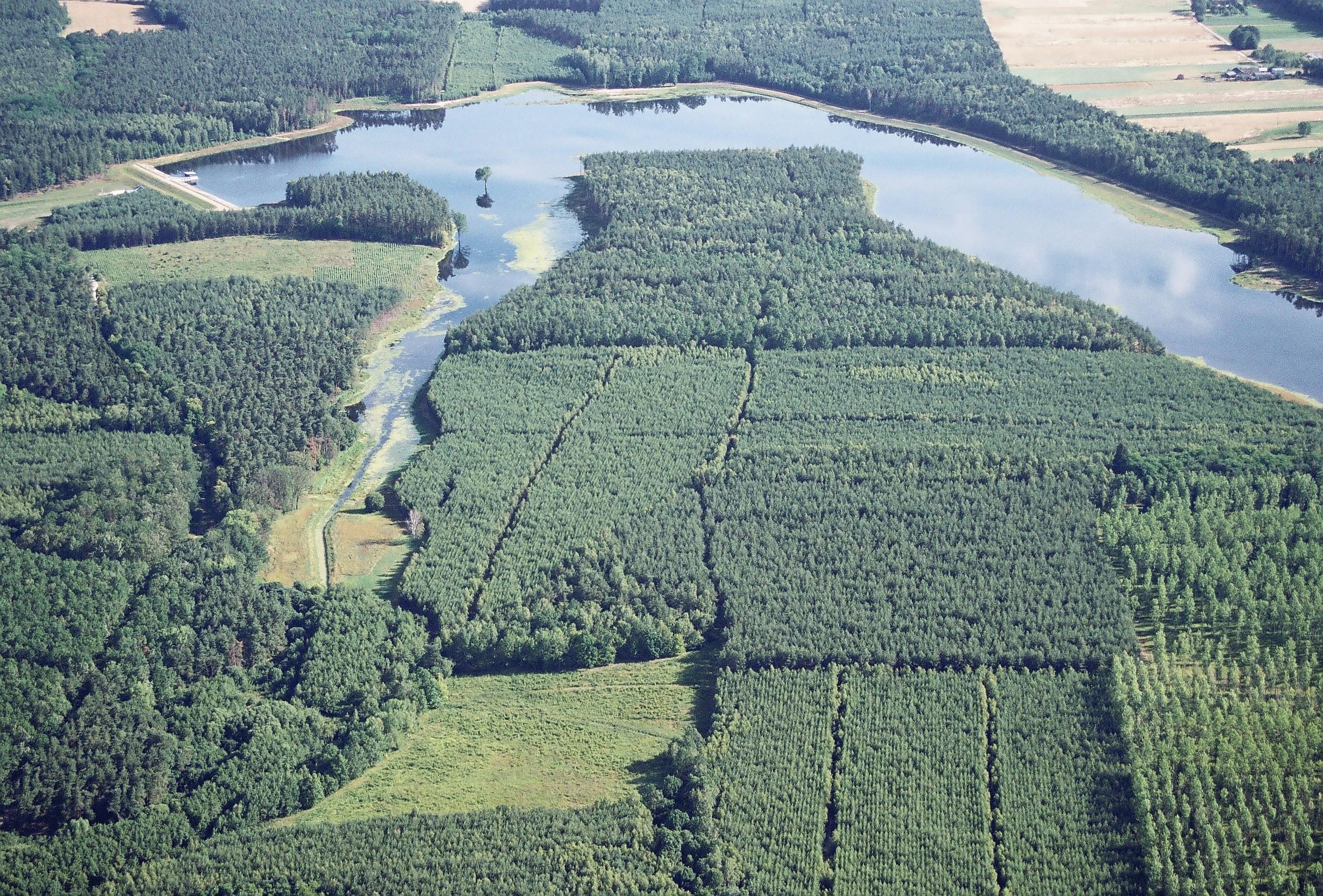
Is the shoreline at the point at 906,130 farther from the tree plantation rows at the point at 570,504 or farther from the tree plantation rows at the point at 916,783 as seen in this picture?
the tree plantation rows at the point at 916,783

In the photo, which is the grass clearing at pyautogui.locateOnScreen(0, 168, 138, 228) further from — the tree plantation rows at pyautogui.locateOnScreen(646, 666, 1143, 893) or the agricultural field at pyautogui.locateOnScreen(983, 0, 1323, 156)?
the agricultural field at pyautogui.locateOnScreen(983, 0, 1323, 156)

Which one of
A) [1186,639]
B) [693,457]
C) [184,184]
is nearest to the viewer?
[1186,639]

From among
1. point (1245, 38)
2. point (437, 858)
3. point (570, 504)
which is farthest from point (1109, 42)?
point (437, 858)

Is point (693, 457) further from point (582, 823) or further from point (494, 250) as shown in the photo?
point (494, 250)

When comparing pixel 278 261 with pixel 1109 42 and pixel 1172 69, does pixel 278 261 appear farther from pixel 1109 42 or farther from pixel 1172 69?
pixel 1109 42

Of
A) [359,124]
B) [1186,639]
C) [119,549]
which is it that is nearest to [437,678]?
[119,549]

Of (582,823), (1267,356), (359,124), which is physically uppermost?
(359,124)
